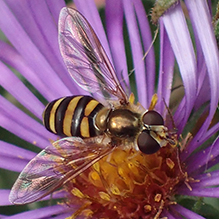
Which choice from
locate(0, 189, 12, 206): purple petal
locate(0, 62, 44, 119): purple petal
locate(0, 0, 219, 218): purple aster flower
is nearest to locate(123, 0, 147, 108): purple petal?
locate(0, 0, 219, 218): purple aster flower

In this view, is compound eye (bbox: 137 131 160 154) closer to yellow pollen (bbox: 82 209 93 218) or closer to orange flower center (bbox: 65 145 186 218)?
orange flower center (bbox: 65 145 186 218)

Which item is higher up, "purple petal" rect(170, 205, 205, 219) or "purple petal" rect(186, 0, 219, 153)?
"purple petal" rect(186, 0, 219, 153)

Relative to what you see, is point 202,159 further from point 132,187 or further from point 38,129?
point 38,129

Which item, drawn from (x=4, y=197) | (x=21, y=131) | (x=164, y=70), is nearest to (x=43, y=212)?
(x=4, y=197)

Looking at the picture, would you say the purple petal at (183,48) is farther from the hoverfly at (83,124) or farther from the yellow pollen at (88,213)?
the yellow pollen at (88,213)

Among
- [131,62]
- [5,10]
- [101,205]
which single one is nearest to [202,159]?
[101,205]

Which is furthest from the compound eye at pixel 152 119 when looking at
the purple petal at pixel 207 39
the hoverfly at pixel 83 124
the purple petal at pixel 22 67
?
the purple petal at pixel 22 67
